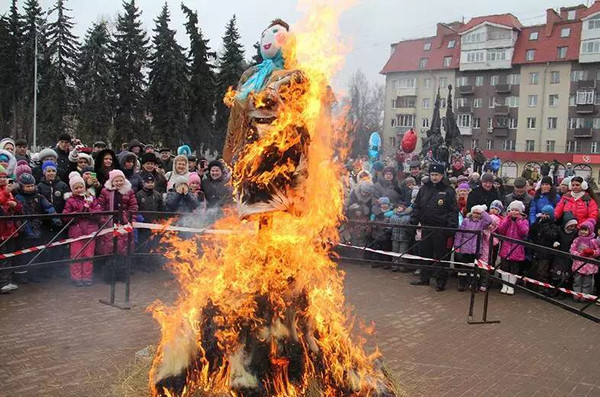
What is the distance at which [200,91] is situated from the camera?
3659 centimetres

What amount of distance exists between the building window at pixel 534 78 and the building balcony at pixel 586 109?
5.73m

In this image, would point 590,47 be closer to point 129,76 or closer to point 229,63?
point 229,63

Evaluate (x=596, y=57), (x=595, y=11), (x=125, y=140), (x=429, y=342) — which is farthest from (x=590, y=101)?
(x=429, y=342)

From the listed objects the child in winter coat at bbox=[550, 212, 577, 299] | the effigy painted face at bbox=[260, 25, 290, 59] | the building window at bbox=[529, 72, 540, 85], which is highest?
the building window at bbox=[529, 72, 540, 85]

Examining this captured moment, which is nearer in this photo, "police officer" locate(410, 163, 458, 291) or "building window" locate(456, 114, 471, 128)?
"police officer" locate(410, 163, 458, 291)

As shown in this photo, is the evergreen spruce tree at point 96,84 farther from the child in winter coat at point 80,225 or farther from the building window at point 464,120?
the building window at point 464,120

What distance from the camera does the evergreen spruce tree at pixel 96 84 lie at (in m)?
34.9

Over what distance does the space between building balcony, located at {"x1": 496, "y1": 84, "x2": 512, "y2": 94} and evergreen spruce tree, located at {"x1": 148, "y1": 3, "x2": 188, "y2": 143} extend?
138 feet

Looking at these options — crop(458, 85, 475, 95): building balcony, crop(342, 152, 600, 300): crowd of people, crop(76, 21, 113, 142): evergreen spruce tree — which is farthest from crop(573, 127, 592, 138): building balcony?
crop(342, 152, 600, 300): crowd of people

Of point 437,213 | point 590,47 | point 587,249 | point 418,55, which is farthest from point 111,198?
point 418,55

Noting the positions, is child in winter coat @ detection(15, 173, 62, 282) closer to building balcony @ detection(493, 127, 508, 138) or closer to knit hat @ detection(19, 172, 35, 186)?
knit hat @ detection(19, 172, 35, 186)

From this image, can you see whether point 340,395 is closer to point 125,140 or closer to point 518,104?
point 125,140

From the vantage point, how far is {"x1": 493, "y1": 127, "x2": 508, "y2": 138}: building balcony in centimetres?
6228

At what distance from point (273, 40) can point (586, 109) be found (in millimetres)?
61067
